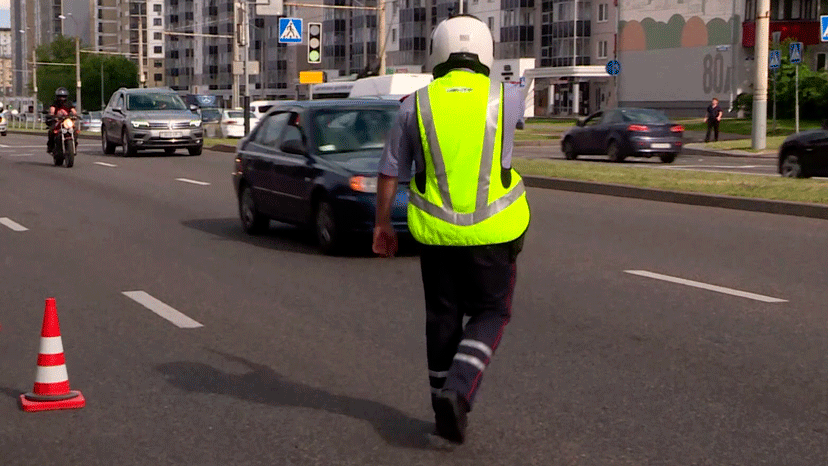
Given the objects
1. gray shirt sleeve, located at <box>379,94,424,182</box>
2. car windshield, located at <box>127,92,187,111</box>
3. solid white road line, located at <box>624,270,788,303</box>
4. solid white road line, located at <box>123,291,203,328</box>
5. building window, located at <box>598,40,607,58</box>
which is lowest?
solid white road line, located at <box>123,291,203,328</box>

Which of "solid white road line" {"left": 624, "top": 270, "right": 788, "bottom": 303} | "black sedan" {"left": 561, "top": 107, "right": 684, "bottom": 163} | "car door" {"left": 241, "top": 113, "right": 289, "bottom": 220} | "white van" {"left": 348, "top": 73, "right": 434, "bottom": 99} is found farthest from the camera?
"white van" {"left": 348, "top": 73, "right": 434, "bottom": 99}

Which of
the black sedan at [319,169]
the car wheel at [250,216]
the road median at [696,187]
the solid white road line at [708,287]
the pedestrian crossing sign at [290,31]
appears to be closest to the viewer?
the solid white road line at [708,287]

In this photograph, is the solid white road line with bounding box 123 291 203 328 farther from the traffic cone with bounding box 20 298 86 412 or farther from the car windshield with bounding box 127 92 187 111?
the car windshield with bounding box 127 92 187 111

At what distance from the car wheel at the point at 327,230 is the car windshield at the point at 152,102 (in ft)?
75.0

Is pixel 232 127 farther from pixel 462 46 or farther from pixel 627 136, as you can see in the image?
pixel 462 46

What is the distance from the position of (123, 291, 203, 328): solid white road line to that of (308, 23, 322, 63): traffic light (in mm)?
25713

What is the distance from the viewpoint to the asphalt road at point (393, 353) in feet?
18.6

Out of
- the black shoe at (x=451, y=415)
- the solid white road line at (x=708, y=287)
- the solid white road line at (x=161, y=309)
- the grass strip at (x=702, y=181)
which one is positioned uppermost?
the black shoe at (x=451, y=415)

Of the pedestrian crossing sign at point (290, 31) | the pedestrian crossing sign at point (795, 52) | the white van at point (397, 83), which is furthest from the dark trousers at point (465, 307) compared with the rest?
the white van at point (397, 83)

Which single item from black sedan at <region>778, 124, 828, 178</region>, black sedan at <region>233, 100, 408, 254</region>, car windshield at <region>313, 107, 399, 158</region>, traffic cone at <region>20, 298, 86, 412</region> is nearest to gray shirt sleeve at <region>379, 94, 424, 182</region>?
traffic cone at <region>20, 298, 86, 412</region>

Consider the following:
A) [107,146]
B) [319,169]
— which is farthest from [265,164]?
[107,146]

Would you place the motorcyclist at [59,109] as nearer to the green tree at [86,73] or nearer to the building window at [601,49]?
the building window at [601,49]

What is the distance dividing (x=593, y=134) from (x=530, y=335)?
2657cm

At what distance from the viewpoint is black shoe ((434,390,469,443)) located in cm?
533
